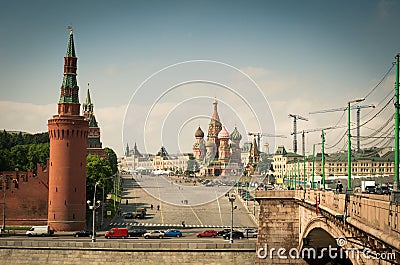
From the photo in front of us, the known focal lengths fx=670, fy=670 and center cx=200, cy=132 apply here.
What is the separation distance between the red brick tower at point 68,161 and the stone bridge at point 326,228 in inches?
947

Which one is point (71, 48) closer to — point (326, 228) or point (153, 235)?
point (153, 235)

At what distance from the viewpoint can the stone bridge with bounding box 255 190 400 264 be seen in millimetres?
18453

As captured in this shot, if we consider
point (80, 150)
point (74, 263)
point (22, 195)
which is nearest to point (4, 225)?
point (22, 195)

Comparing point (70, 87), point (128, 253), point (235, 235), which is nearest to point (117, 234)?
point (128, 253)

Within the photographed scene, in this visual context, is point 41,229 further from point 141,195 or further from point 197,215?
point 141,195

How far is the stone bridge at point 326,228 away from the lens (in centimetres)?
1845

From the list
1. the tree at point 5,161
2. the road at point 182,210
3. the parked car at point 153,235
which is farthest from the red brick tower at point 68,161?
the tree at point 5,161

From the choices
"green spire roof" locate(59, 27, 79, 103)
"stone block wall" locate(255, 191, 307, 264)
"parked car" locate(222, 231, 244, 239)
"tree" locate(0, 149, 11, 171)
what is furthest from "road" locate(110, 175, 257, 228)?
"stone block wall" locate(255, 191, 307, 264)

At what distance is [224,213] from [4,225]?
33.6 metres

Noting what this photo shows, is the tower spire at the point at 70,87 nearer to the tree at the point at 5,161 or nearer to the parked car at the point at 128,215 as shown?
the parked car at the point at 128,215

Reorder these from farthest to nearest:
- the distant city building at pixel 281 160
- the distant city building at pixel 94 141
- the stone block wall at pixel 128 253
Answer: the distant city building at pixel 281 160 < the distant city building at pixel 94 141 < the stone block wall at pixel 128 253

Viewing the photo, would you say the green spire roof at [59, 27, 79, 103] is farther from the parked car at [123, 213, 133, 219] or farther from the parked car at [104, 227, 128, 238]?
the parked car at [123, 213, 133, 219]

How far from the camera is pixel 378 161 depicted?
410 ft

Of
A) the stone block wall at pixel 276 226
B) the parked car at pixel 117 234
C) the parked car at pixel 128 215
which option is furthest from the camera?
the parked car at pixel 128 215
